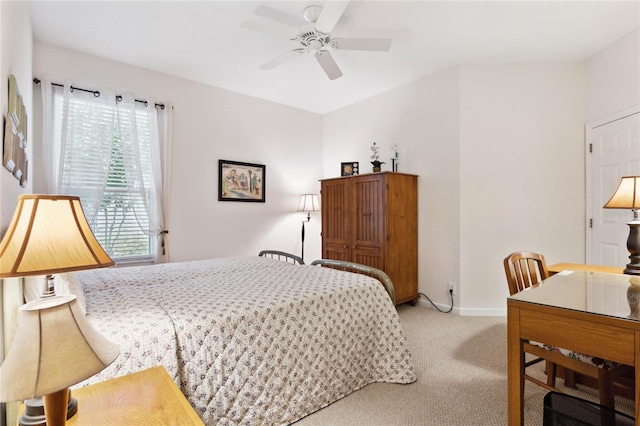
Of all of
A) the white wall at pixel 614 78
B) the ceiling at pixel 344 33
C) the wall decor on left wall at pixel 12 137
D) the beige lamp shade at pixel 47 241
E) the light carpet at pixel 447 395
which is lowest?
the light carpet at pixel 447 395

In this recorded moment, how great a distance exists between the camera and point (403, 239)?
12.4 feet

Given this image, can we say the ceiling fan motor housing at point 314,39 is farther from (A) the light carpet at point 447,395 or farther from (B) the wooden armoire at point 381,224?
(A) the light carpet at point 447,395

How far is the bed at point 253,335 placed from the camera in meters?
1.38

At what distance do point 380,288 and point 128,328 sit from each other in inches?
59.5

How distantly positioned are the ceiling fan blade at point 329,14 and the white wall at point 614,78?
108 inches

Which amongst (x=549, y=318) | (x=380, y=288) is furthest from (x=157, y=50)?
(x=549, y=318)

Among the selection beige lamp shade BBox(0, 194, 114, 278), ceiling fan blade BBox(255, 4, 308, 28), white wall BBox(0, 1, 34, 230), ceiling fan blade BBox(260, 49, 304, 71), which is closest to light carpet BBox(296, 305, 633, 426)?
beige lamp shade BBox(0, 194, 114, 278)

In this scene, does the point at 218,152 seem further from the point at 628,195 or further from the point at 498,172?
the point at 628,195

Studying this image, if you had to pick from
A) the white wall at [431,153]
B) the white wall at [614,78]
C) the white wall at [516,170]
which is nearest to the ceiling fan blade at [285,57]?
the white wall at [431,153]

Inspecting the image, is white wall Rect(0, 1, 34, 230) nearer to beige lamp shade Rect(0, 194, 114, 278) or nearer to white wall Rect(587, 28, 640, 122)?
beige lamp shade Rect(0, 194, 114, 278)

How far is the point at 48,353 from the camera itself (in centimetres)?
70

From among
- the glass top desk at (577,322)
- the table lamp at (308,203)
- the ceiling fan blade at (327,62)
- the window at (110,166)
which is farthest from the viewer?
the table lamp at (308,203)

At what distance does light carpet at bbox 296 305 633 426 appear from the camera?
176cm

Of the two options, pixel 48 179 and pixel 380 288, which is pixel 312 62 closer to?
pixel 380 288
